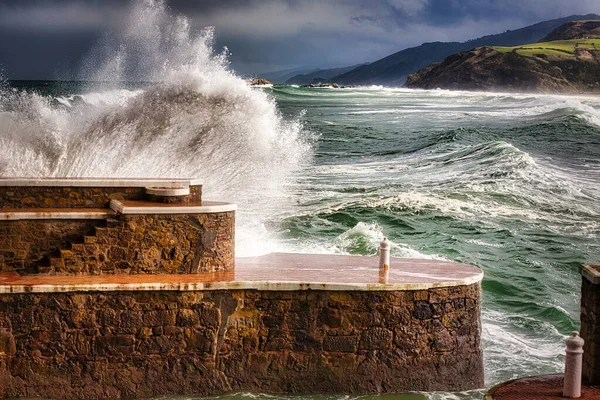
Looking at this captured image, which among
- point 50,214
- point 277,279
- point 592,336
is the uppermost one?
point 50,214

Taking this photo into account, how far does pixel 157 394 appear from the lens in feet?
33.7

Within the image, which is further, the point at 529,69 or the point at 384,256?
the point at 529,69

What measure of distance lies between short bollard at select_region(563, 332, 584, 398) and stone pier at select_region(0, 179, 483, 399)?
2.40 meters

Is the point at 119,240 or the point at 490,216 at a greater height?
the point at 119,240

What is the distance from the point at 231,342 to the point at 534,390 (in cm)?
354

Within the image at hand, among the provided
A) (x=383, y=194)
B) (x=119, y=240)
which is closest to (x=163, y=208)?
(x=119, y=240)

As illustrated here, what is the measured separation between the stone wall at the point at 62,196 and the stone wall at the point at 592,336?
540cm

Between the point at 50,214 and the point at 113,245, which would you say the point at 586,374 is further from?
the point at 50,214

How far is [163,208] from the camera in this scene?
11.0m

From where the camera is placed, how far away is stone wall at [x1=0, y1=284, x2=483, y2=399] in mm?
10109

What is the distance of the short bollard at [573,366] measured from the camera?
8.36 metres

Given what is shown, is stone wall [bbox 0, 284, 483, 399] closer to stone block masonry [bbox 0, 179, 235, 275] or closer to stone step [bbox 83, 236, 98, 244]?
stone block masonry [bbox 0, 179, 235, 275]

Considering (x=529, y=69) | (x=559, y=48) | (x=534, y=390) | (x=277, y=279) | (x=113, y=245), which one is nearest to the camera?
(x=534, y=390)

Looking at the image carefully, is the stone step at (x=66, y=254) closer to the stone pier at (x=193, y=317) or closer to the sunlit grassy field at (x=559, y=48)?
the stone pier at (x=193, y=317)
